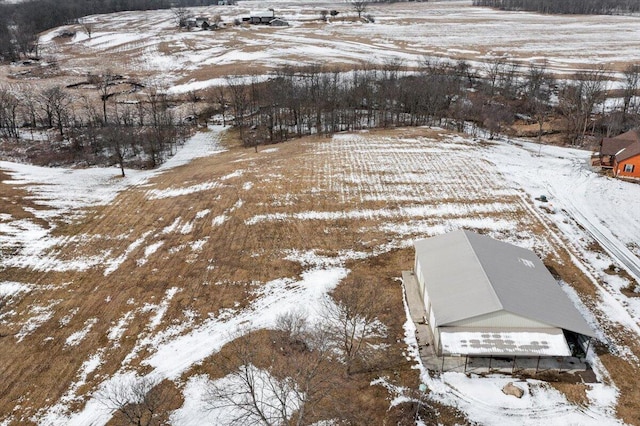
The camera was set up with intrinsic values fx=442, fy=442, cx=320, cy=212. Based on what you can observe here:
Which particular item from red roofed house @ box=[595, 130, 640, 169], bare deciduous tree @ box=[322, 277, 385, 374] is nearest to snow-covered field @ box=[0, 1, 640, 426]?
bare deciduous tree @ box=[322, 277, 385, 374]

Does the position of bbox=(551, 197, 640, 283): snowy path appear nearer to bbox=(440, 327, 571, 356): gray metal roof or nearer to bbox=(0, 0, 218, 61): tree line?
bbox=(440, 327, 571, 356): gray metal roof

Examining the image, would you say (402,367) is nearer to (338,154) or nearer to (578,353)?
(578,353)

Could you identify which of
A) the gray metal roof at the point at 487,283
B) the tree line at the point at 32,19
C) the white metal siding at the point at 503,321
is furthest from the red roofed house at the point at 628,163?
the tree line at the point at 32,19

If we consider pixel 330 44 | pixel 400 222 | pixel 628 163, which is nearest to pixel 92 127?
pixel 400 222

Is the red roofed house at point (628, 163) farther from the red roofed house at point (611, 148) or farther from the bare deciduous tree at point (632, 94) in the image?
the bare deciduous tree at point (632, 94)

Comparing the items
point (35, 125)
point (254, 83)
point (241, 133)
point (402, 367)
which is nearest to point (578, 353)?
point (402, 367)

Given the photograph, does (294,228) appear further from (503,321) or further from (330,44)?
(330,44)
